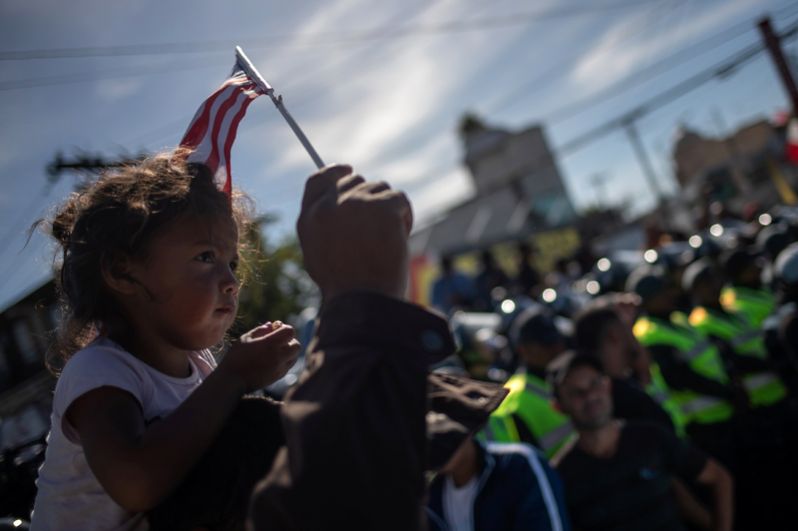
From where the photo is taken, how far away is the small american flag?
142 cm

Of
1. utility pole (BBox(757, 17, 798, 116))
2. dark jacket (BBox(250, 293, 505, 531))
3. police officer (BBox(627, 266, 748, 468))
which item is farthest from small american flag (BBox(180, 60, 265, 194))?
utility pole (BBox(757, 17, 798, 116))

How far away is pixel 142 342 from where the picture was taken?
1260 mm

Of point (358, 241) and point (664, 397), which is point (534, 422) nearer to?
point (664, 397)

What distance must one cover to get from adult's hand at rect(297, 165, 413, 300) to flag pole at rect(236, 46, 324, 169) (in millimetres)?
350

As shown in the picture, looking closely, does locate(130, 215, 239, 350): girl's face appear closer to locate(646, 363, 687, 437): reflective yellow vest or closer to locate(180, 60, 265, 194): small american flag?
locate(180, 60, 265, 194): small american flag

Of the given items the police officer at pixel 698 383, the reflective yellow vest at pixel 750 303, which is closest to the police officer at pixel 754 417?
the police officer at pixel 698 383

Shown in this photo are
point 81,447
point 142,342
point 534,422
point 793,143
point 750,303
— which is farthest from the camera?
point 793,143

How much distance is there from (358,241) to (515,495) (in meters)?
2.20

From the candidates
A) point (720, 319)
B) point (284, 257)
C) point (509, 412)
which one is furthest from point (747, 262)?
point (284, 257)

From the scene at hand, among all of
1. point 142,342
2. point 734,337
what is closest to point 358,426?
point 142,342

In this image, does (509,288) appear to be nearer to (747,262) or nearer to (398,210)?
(747,262)

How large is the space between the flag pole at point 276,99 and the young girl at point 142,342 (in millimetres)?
228

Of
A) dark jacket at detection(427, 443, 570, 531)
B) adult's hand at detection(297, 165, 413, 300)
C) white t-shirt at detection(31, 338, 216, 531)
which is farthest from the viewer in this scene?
dark jacket at detection(427, 443, 570, 531)

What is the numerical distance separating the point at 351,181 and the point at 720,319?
17.2 ft
